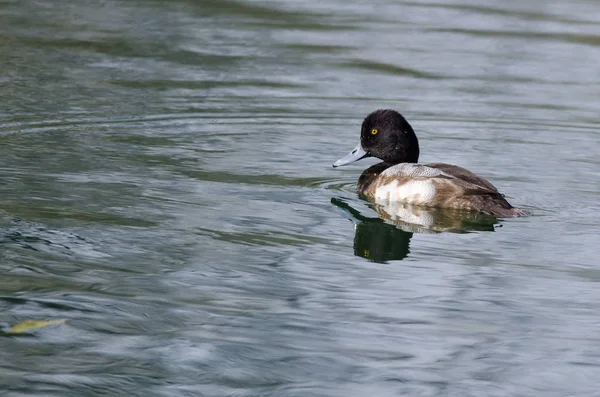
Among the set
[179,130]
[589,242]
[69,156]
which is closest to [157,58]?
[179,130]

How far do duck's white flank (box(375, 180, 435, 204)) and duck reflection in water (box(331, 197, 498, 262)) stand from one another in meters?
0.05

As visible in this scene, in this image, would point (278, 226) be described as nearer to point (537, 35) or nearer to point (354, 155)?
point (354, 155)

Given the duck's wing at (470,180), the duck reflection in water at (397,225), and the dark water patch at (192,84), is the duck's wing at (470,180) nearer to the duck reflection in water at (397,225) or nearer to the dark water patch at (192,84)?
the duck reflection in water at (397,225)

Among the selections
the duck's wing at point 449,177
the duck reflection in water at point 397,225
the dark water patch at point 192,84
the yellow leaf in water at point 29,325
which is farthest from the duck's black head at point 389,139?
the yellow leaf in water at point 29,325

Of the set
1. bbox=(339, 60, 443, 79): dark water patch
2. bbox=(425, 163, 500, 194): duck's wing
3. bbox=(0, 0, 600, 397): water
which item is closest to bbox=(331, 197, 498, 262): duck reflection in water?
bbox=(0, 0, 600, 397): water

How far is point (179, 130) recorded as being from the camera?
11.3 meters

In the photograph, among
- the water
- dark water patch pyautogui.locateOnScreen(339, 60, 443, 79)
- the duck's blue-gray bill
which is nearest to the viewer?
the water

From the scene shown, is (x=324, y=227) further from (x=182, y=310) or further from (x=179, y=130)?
(x=179, y=130)

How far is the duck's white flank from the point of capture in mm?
8891

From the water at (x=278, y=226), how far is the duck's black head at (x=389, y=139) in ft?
1.19

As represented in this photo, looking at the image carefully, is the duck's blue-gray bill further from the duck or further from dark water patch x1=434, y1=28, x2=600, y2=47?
dark water patch x1=434, y1=28, x2=600, y2=47

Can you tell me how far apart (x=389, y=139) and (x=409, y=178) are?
30.6 inches

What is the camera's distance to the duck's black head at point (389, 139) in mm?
9703

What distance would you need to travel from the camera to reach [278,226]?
8055 millimetres
